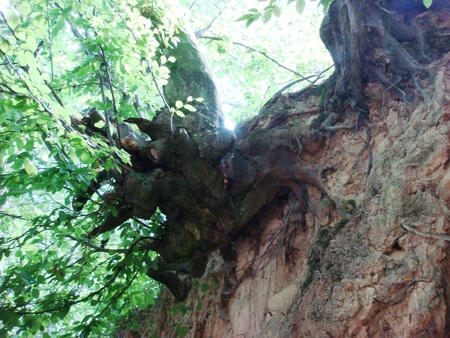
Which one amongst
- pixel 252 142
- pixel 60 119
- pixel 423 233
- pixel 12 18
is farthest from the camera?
pixel 252 142

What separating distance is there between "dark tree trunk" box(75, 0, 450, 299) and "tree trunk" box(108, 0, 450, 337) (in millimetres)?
13

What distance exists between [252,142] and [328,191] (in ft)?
3.00

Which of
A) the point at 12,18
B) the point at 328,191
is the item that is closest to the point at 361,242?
the point at 328,191

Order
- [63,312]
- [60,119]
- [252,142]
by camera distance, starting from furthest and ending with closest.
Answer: [252,142] < [63,312] < [60,119]

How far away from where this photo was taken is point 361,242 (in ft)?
9.61

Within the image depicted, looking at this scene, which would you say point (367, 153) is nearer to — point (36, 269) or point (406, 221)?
point (406, 221)

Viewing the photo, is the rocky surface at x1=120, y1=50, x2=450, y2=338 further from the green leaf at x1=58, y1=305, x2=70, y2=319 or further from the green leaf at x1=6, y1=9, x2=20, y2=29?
the green leaf at x1=6, y1=9, x2=20, y2=29

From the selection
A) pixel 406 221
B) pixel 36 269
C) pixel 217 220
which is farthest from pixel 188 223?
pixel 406 221

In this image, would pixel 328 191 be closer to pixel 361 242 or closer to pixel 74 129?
pixel 361 242

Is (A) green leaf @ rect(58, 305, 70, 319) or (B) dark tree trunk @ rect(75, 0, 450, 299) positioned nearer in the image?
(B) dark tree trunk @ rect(75, 0, 450, 299)

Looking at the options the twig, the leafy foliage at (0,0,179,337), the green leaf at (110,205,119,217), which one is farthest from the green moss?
the green leaf at (110,205,119,217)

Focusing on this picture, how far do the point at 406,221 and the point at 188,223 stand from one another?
6.56 ft

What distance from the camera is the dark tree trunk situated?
3.67 m

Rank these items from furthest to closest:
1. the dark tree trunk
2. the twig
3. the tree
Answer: the dark tree trunk
the tree
the twig
